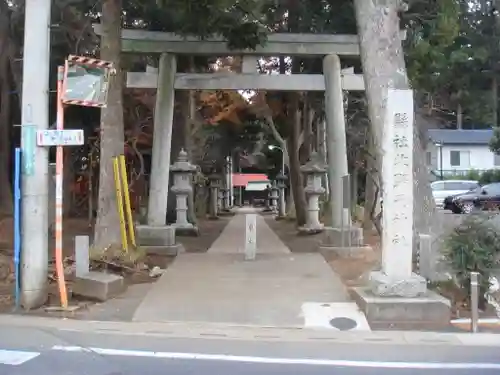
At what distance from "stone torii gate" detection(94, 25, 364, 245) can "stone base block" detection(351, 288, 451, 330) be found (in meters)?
6.76

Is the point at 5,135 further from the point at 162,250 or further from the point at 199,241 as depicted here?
the point at 162,250

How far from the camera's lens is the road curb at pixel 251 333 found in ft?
25.1

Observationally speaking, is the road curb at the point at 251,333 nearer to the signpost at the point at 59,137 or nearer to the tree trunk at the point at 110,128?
the signpost at the point at 59,137

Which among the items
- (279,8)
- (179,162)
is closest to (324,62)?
(279,8)

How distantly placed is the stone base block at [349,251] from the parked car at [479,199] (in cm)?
1772

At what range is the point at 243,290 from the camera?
405 inches

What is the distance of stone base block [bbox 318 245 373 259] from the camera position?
14.5 m

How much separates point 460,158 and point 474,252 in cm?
4421

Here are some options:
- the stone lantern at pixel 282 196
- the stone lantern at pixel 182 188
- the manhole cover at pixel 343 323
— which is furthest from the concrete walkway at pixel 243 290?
the stone lantern at pixel 282 196

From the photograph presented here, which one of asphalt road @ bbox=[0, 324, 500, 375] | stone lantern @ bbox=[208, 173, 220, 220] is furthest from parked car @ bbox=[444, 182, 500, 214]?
asphalt road @ bbox=[0, 324, 500, 375]

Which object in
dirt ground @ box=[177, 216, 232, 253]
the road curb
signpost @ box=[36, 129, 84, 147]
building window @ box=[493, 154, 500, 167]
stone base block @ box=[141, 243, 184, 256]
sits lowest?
the road curb

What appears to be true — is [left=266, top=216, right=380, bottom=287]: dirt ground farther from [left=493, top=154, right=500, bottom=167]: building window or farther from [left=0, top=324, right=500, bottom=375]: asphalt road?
[left=493, top=154, right=500, bottom=167]: building window

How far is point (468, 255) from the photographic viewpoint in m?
9.00

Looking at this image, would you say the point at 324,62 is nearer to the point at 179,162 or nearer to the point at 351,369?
the point at 179,162
